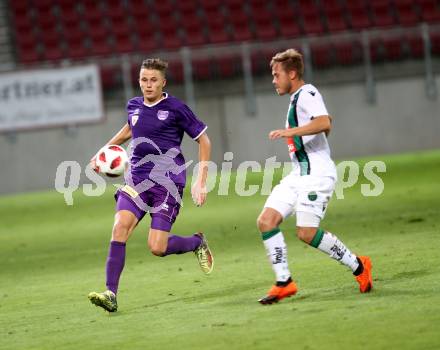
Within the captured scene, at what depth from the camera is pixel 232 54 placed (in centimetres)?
2281

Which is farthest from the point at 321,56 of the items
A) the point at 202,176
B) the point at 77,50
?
the point at 202,176

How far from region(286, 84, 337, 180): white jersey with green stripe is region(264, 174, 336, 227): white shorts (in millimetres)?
73

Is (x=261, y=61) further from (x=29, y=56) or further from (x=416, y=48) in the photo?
(x=29, y=56)

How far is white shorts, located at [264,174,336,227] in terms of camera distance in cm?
743

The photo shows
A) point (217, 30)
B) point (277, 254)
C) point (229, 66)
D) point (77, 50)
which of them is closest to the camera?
point (277, 254)

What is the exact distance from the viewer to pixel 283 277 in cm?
732

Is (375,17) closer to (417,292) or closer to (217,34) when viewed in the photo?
(217,34)

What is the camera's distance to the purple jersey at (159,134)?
27.1 ft

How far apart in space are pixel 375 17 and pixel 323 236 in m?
19.0

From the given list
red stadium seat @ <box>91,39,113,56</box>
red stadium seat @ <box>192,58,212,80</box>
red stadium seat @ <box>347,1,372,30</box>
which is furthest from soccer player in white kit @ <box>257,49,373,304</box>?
red stadium seat @ <box>347,1,372,30</box>

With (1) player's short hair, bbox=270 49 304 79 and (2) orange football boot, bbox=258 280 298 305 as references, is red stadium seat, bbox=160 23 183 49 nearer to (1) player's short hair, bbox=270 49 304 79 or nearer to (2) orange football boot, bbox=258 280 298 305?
(1) player's short hair, bbox=270 49 304 79

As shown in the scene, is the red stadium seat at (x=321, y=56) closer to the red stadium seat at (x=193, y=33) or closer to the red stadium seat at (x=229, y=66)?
the red stadium seat at (x=229, y=66)

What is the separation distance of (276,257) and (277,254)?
0.08ft

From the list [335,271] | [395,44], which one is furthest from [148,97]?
[395,44]
